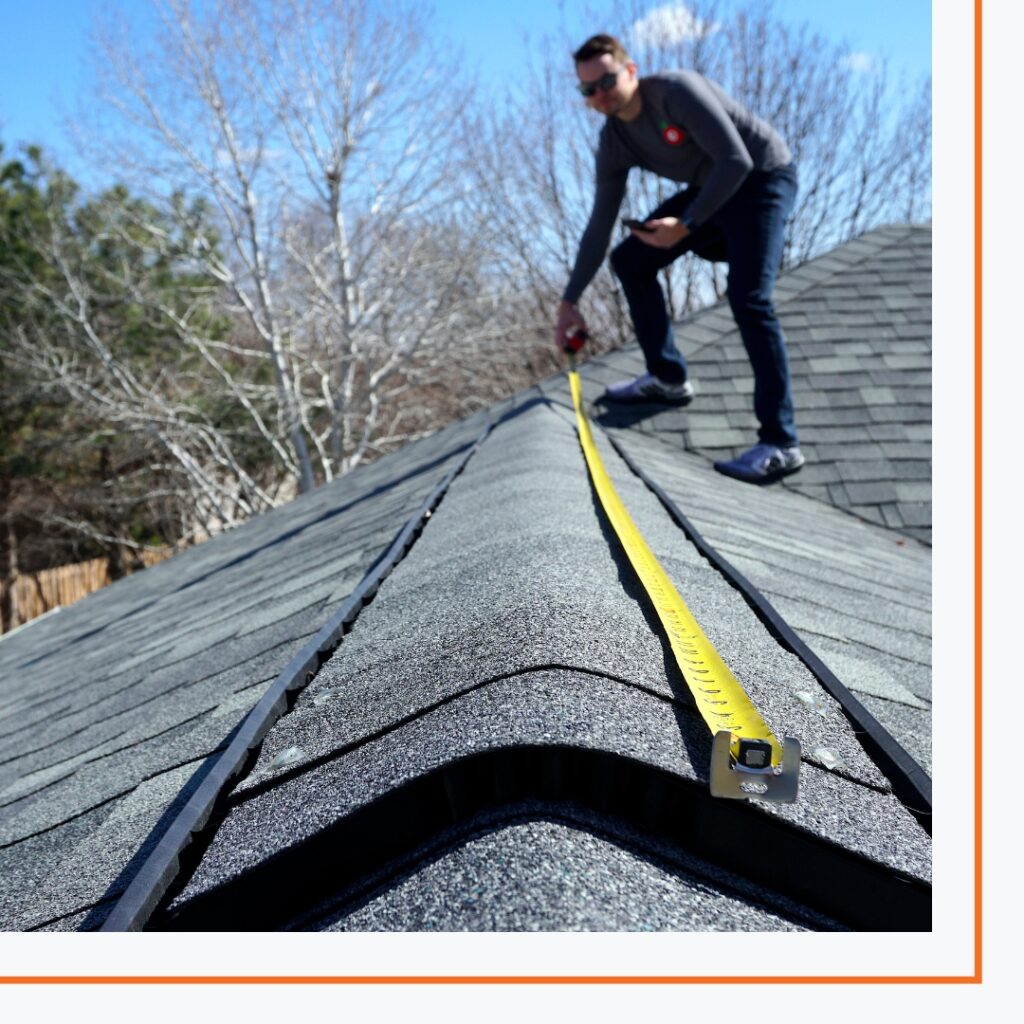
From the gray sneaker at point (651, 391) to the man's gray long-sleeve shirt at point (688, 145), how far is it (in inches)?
33.9

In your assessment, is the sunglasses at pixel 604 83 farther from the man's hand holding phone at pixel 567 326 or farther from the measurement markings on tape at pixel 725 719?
the measurement markings on tape at pixel 725 719

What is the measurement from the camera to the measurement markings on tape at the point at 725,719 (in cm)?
→ 87

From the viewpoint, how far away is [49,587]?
1964 centimetres

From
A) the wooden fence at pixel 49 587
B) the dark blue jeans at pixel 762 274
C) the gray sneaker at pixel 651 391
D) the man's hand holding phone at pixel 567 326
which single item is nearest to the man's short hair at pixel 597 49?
the dark blue jeans at pixel 762 274

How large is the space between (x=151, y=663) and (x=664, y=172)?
313 centimetres

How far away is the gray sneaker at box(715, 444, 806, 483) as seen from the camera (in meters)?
4.54

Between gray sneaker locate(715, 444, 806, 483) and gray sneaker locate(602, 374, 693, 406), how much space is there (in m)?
0.70

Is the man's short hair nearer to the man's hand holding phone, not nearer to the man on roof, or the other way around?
the man on roof

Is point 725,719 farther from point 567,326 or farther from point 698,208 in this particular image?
point 567,326

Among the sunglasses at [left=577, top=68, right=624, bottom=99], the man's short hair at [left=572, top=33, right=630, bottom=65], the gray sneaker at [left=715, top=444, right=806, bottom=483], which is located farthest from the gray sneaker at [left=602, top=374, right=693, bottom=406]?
the man's short hair at [left=572, top=33, right=630, bottom=65]

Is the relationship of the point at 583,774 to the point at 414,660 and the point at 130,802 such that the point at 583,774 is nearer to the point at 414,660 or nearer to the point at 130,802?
the point at 414,660
